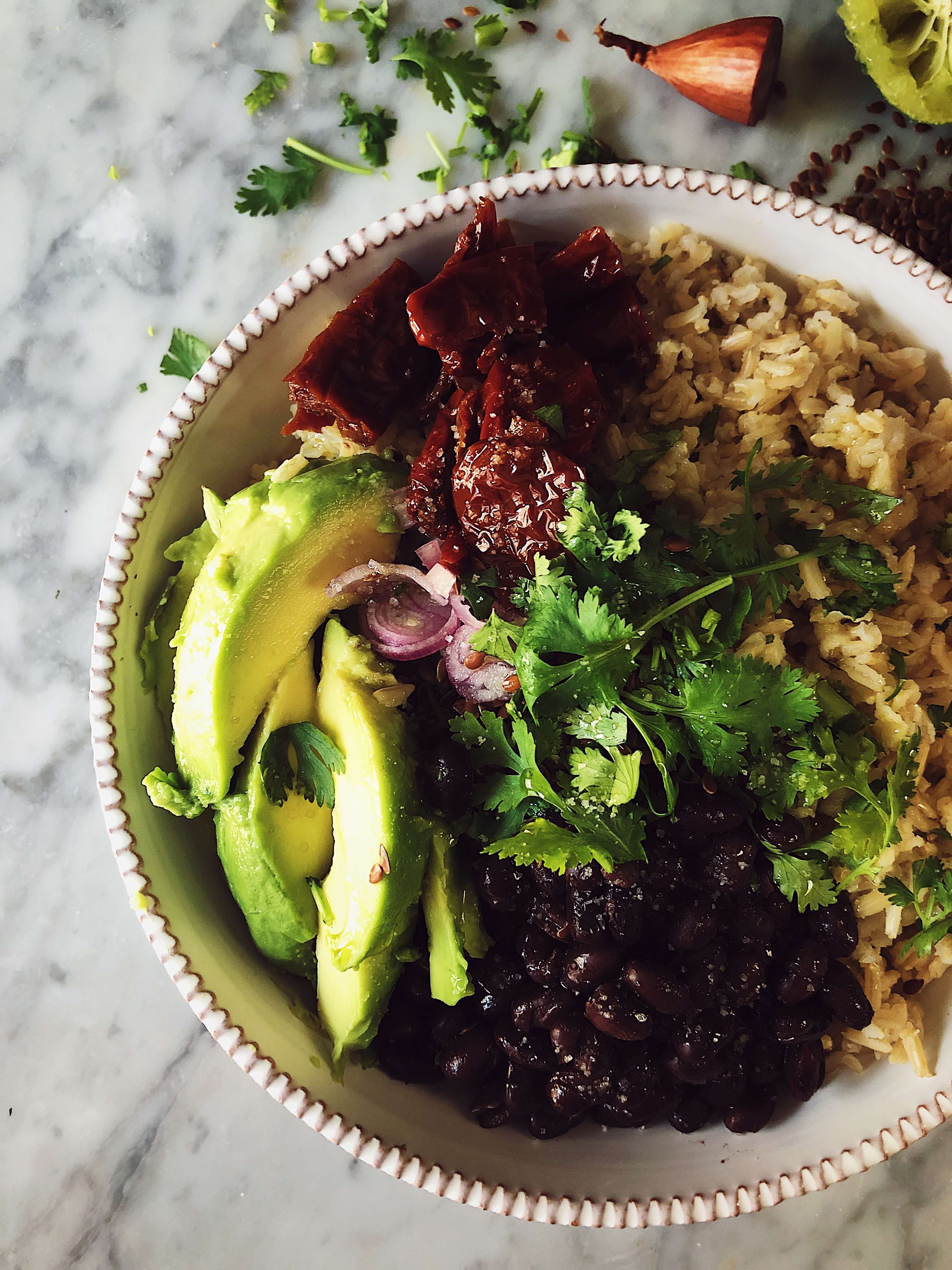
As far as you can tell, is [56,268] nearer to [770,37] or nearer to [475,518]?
[475,518]

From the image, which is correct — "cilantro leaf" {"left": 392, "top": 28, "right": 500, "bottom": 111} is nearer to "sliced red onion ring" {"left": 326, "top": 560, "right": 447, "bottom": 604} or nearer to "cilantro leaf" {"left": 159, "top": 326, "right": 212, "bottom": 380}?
"cilantro leaf" {"left": 159, "top": 326, "right": 212, "bottom": 380}

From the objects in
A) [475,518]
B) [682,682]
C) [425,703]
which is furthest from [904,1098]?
[475,518]

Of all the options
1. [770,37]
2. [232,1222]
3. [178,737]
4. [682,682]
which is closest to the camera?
[682,682]

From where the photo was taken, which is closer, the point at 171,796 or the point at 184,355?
the point at 171,796

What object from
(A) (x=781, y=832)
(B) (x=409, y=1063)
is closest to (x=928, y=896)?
(A) (x=781, y=832)

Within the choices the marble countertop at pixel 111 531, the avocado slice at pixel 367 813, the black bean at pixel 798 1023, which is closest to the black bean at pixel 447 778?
the avocado slice at pixel 367 813

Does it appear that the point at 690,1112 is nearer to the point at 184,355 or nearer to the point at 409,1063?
the point at 409,1063

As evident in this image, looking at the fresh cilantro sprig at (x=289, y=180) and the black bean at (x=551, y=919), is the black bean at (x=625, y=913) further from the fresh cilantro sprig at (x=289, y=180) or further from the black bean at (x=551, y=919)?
the fresh cilantro sprig at (x=289, y=180)
